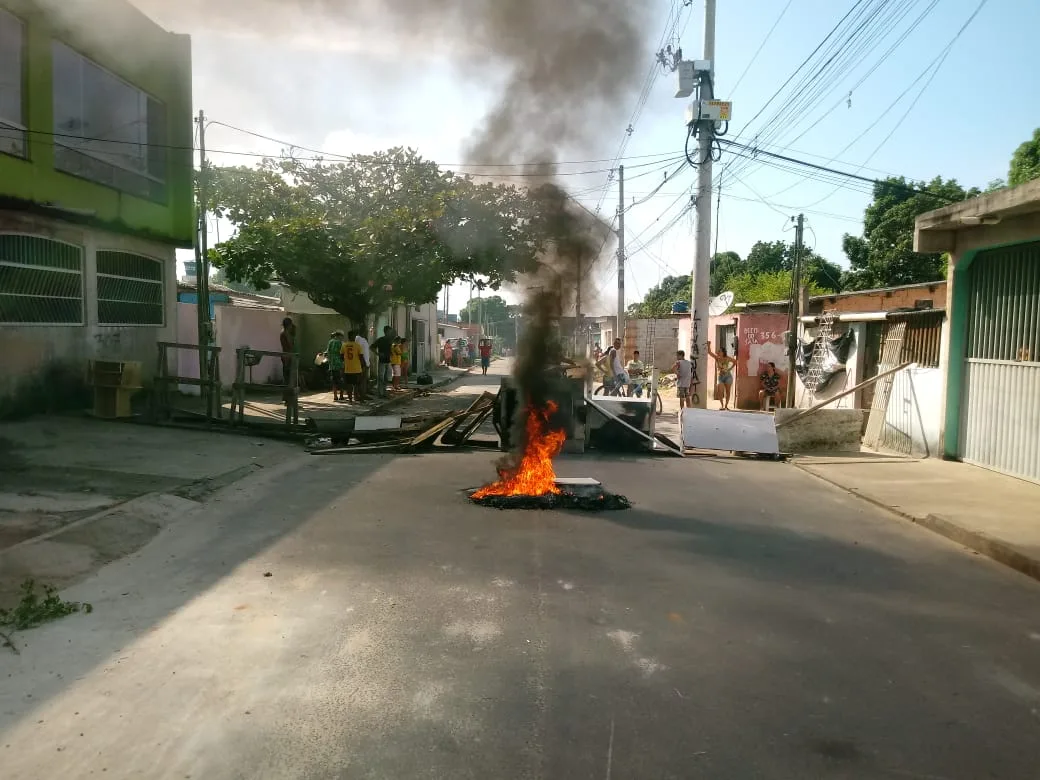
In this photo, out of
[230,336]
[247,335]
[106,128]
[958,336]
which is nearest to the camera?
[958,336]

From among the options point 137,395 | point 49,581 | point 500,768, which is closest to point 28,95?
point 137,395

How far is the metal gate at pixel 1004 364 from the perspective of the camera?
9.09 meters

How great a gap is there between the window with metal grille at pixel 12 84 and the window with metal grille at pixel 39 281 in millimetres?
1325

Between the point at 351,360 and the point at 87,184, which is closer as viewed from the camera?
the point at 87,184

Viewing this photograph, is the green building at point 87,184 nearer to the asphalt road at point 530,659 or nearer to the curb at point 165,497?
the curb at point 165,497

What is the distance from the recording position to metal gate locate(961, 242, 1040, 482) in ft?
29.8

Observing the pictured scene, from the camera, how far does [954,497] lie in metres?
8.16

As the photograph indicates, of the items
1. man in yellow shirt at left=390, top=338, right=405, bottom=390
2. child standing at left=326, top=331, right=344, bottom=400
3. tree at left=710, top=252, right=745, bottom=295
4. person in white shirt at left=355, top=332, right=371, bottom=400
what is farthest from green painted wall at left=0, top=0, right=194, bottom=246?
tree at left=710, top=252, right=745, bottom=295

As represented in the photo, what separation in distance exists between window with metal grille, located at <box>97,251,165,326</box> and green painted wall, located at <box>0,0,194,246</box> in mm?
585

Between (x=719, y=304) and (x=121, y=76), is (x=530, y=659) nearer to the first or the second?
(x=121, y=76)

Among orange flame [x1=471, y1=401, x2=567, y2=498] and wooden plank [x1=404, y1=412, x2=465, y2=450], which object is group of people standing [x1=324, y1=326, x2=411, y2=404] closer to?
wooden plank [x1=404, y1=412, x2=465, y2=450]

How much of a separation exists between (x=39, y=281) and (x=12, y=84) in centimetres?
277

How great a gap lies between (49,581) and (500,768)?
356cm

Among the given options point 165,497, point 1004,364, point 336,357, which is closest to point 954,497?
point 1004,364
